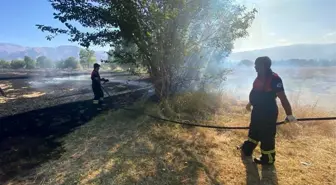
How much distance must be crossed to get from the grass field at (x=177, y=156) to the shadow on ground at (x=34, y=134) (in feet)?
0.81

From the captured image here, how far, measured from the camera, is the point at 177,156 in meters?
5.00

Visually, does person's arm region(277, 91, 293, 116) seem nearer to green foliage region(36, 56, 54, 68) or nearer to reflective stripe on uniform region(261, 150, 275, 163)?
reflective stripe on uniform region(261, 150, 275, 163)

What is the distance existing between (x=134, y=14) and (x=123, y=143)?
150 inches

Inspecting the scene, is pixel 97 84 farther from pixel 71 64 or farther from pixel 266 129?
pixel 71 64

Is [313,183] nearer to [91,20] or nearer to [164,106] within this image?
[164,106]

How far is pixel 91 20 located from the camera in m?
8.58

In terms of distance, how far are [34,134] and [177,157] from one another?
4.44 meters

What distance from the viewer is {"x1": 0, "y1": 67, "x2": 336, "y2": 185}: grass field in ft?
13.7

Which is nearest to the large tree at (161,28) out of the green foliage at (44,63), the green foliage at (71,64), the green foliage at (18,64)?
the green foliage at (71,64)

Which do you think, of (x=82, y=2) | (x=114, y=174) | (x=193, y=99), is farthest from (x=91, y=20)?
(x=114, y=174)

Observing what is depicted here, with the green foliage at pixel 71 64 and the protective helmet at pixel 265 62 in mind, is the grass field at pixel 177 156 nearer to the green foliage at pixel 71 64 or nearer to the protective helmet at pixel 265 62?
the protective helmet at pixel 265 62

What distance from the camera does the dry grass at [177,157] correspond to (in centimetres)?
418

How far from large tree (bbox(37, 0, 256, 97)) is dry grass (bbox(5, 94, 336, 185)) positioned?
2.01 metres

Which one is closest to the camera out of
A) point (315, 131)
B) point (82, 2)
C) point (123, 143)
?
point (123, 143)
